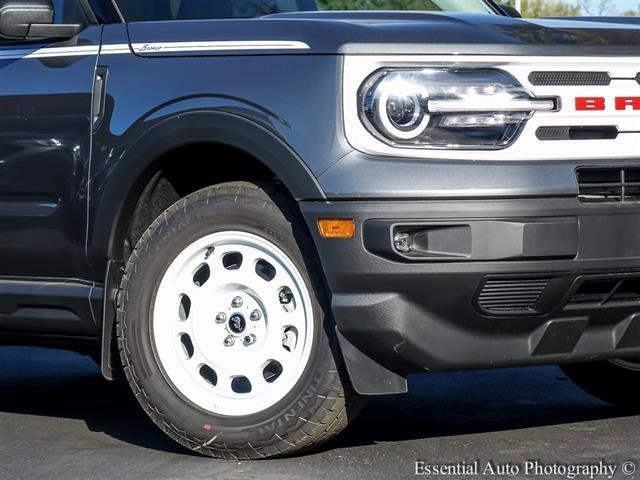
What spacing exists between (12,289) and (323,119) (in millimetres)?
1416

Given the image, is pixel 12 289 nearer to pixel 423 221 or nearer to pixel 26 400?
pixel 26 400

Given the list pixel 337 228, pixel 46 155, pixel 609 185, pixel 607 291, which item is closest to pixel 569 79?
pixel 609 185

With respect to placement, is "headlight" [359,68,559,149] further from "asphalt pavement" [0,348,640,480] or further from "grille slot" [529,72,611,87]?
"asphalt pavement" [0,348,640,480]

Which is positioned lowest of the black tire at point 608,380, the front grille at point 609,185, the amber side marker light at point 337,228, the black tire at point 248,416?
the black tire at point 608,380

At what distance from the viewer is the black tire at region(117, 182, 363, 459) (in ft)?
14.1

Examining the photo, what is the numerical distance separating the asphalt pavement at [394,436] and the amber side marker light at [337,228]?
2.36 ft

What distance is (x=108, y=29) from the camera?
4.76 meters

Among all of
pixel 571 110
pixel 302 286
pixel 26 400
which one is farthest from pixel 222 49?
pixel 26 400

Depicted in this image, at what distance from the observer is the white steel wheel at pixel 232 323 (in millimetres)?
4387

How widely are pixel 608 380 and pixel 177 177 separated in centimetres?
182

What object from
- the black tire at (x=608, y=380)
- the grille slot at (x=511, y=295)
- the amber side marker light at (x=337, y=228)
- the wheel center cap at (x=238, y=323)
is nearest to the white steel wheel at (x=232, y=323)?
the wheel center cap at (x=238, y=323)

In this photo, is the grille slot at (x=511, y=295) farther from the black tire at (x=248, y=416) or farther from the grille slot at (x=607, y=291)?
the black tire at (x=248, y=416)

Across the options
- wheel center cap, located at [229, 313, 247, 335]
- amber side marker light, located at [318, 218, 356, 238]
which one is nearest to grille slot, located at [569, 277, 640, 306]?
amber side marker light, located at [318, 218, 356, 238]

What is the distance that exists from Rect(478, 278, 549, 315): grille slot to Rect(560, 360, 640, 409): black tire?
1.24m
